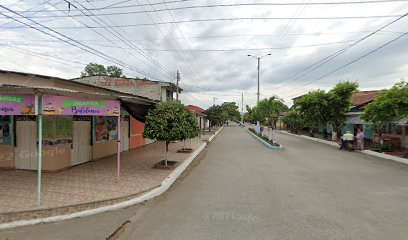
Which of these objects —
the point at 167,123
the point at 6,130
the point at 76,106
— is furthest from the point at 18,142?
the point at 167,123

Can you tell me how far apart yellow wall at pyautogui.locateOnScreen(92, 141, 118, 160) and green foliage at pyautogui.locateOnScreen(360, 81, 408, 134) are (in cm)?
1490

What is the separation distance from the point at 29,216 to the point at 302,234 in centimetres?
519

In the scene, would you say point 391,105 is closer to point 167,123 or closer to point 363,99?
point 167,123

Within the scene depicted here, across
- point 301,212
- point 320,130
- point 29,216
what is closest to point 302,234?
point 301,212

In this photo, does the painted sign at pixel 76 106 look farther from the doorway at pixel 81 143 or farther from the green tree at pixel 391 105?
the green tree at pixel 391 105

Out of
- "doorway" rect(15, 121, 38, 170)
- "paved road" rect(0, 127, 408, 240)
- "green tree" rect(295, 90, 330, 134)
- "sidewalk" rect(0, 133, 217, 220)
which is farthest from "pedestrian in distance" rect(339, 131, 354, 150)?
"doorway" rect(15, 121, 38, 170)

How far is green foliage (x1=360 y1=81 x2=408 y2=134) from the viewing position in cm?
1404

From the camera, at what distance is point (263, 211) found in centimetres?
559

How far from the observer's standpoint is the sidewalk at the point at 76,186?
556cm

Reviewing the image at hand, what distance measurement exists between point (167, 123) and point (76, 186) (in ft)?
11.8

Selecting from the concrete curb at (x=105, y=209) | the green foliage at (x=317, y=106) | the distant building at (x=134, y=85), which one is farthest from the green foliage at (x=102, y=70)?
the concrete curb at (x=105, y=209)

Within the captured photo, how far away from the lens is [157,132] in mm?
9141

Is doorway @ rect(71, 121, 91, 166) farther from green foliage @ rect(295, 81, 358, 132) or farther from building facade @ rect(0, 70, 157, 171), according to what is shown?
green foliage @ rect(295, 81, 358, 132)

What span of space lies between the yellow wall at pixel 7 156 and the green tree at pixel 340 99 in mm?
22491
